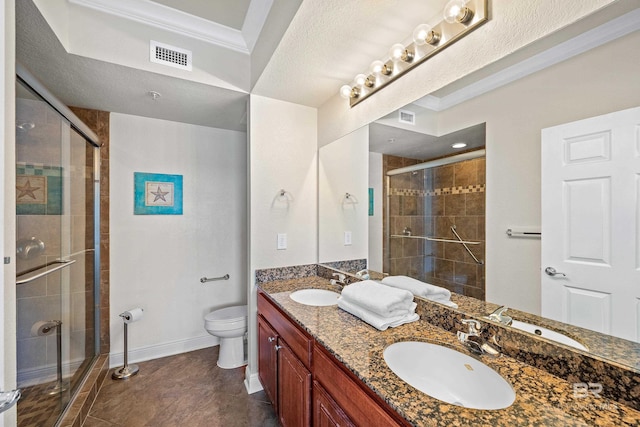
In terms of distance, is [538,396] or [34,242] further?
[34,242]

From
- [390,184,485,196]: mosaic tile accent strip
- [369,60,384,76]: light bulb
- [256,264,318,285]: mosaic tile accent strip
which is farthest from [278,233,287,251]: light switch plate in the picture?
[369,60,384,76]: light bulb

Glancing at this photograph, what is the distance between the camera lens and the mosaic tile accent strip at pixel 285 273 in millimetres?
2156

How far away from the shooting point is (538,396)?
0.76 metres

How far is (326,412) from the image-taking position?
110cm

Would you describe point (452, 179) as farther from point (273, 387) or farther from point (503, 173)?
point (273, 387)

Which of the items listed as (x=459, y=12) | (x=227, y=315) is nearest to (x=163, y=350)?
(x=227, y=315)

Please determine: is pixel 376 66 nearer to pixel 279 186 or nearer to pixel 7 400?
pixel 279 186

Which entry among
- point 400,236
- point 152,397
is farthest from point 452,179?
point 152,397

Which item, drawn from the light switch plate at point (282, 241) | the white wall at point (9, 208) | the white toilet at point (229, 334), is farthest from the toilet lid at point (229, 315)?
the white wall at point (9, 208)

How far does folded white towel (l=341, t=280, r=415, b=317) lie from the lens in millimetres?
1263

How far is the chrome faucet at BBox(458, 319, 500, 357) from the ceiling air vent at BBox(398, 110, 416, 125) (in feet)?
3.35

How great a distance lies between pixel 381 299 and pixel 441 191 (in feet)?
1.94

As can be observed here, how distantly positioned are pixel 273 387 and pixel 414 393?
1.21 meters

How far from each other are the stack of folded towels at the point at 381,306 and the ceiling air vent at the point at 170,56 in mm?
1865
